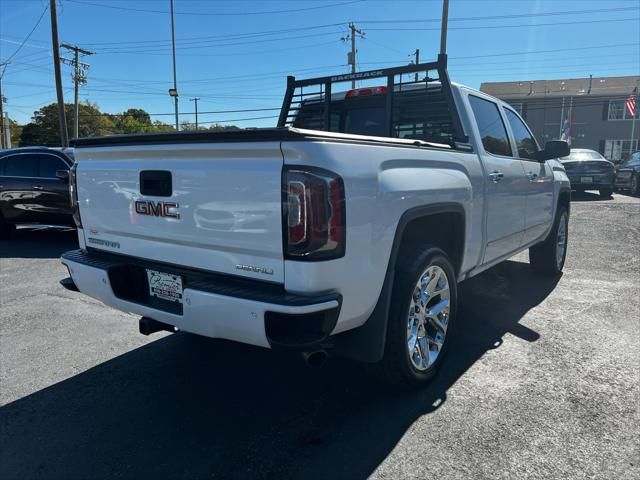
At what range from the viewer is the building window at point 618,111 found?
130 ft

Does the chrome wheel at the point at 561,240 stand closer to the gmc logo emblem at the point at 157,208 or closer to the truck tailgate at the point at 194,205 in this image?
the truck tailgate at the point at 194,205

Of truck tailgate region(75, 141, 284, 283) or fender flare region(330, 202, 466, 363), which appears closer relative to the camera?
truck tailgate region(75, 141, 284, 283)

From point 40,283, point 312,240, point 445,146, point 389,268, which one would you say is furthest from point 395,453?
point 40,283

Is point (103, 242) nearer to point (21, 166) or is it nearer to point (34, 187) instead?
point (34, 187)

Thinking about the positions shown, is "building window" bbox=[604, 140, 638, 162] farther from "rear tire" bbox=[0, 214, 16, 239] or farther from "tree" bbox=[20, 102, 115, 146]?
"tree" bbox=[20, 102, 115, 146]

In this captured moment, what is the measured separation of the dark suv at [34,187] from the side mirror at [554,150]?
281 inches

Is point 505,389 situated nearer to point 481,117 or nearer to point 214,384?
point 214,384

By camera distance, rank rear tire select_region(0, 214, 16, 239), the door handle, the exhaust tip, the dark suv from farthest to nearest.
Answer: rear tire select_region(0, 214, 16, 239) → the dark suv → the door handle → the exhaust tip

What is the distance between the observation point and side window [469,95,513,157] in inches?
164

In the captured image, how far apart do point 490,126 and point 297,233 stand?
9.05ft

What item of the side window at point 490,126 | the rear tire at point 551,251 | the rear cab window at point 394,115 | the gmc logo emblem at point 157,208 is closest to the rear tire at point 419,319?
the rear cab window at point 394,115

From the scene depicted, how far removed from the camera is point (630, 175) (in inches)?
672

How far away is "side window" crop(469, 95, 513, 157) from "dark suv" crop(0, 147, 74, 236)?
22.2 ft

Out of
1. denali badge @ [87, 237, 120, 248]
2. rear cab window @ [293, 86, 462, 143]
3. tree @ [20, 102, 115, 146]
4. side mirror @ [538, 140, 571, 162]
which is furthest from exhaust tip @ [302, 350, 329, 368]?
tree @ [20, 102, 115, 146]
